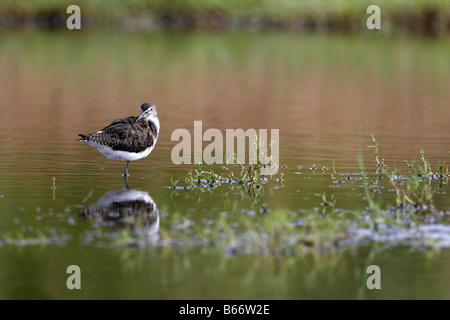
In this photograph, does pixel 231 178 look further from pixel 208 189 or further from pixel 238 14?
pixel 238 14

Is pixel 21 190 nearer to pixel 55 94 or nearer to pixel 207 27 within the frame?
pixel 55 94

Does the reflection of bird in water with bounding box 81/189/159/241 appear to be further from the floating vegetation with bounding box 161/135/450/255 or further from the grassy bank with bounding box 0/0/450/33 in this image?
the grassy bank with bounding box 0/0/450/33

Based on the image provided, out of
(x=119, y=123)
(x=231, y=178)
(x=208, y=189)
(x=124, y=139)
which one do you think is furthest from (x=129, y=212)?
(x=231, y=178)

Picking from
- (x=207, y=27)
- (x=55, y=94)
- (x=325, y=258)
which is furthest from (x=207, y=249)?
(x=207, y=27)

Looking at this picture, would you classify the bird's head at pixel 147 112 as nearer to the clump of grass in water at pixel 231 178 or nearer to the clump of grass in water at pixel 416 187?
the clump of grass in water at pixel 231 178

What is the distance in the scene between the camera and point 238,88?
106ft

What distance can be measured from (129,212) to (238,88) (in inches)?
808

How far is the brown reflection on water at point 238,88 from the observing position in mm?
20484

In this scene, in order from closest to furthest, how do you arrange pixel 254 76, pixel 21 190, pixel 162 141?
pixel 21 190 < pixel 162 141 < pixel 254 76

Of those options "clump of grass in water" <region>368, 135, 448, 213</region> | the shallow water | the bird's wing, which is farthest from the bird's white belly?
"clump of grass in water" <region>368, 135, 448, 213</region>

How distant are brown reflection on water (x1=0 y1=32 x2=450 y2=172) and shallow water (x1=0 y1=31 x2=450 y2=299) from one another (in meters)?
0.10
